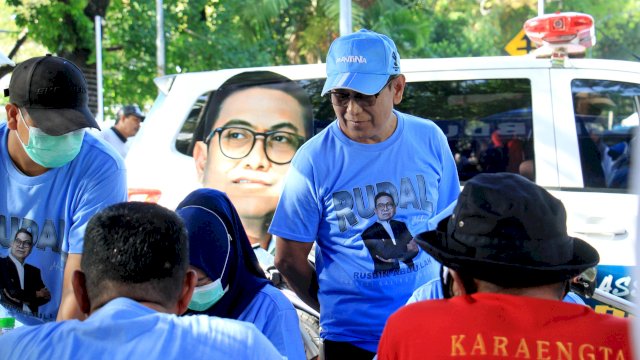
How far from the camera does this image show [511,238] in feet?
6.79

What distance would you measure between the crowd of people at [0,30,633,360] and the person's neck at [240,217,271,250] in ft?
4.79

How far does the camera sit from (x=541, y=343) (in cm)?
195

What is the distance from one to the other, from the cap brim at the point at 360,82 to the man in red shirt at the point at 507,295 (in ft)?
4.16

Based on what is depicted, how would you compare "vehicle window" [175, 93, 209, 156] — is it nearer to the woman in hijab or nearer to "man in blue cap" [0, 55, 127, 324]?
"man in blue cap" [0, 55, 127, 324]

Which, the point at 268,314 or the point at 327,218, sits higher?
the point at 327,218

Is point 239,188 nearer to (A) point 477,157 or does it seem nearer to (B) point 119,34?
(A) point 477,157

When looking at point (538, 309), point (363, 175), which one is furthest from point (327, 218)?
point (538, 309)

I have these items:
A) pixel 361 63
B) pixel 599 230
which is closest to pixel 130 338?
pixel 361 63

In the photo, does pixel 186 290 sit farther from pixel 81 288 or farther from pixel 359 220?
pixel 359 220

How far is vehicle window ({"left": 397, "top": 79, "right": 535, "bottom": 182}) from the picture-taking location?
5129 mm

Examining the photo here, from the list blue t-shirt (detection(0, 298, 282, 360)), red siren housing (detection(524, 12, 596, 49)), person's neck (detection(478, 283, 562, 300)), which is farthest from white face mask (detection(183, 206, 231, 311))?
red siren housing (detection(524, 12, 596, 49))

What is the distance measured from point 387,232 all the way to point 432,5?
70.3ft

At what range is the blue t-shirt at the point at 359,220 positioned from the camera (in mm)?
3348

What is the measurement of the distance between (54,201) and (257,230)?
6.30 feet
